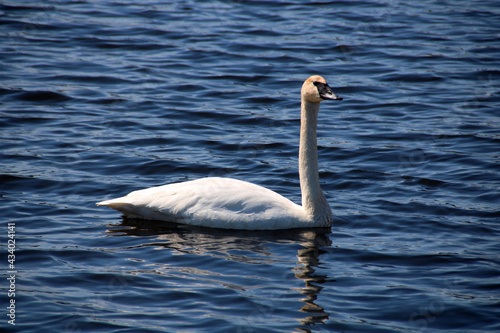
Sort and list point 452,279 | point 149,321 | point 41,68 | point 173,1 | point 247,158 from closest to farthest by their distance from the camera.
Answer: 1. point 149,321
2. point 452,279
3. point 247,158
4. point 41,68
5. point 173,1

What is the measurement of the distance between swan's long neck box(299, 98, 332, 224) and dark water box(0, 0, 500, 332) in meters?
0.27

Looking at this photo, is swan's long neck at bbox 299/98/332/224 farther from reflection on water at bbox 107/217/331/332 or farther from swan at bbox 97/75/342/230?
reflection on water at bbox 107/217/331/332

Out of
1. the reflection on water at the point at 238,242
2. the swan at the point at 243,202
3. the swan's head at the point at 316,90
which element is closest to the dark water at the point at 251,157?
the reflection on water at the point at 238,242

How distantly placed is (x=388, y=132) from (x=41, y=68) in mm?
7796

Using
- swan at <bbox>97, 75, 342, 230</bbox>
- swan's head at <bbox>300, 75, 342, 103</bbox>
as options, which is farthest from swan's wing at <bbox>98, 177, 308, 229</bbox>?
swan's head at <bbox>300, 75, 342, 103</bbox>

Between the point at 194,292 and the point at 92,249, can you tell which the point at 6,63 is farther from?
the point at 194,292

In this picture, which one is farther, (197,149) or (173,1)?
(173,1)

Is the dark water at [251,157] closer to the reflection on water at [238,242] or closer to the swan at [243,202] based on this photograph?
the reflection on water at [238,242]

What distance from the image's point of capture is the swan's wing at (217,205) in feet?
27.5

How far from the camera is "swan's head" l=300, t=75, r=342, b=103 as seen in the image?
8.36m

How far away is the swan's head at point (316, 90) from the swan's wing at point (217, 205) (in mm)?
1222

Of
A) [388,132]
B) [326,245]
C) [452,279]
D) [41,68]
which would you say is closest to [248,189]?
[326,245]

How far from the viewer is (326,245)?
26.7 feet

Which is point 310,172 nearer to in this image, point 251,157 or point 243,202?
point 243,202
